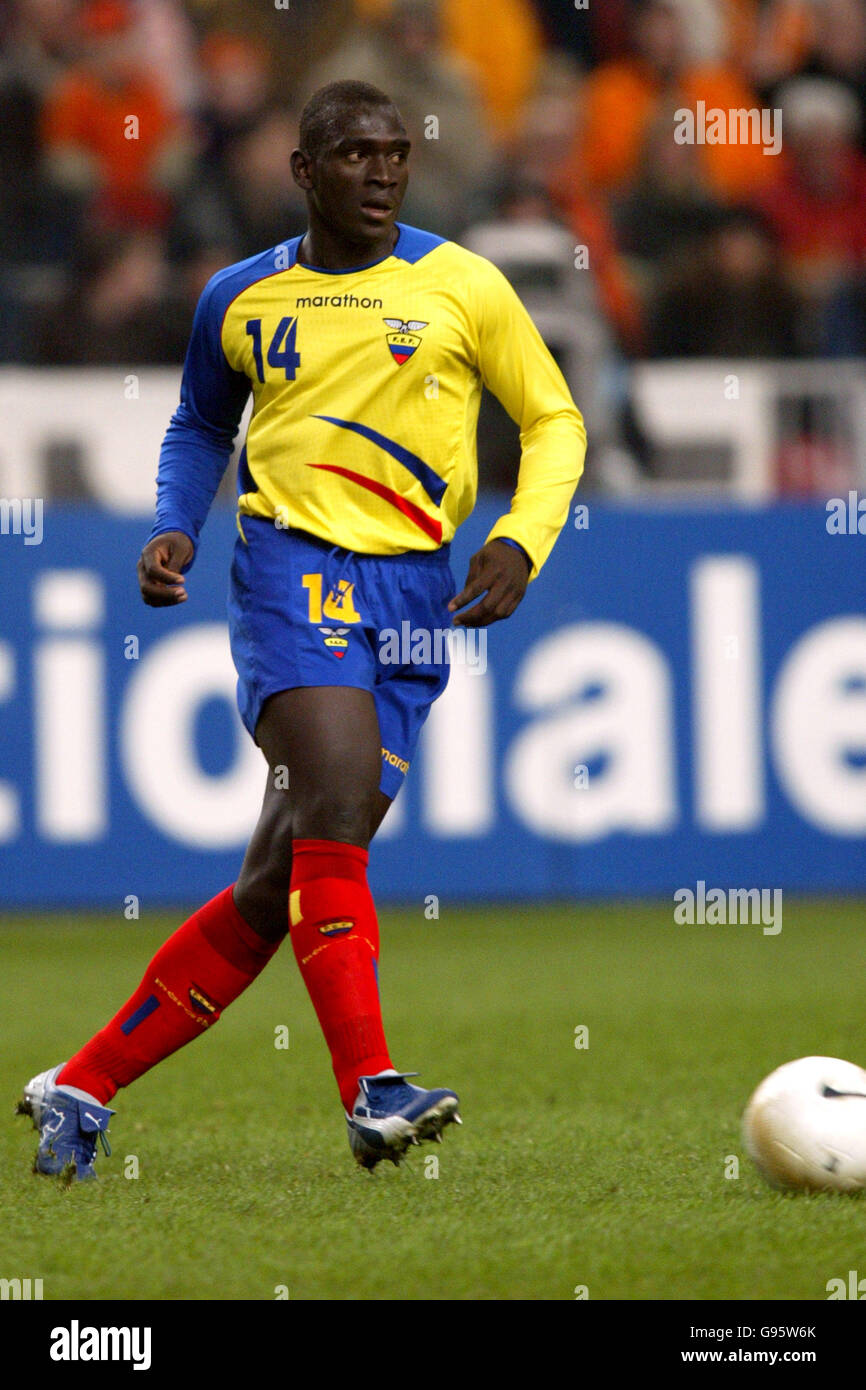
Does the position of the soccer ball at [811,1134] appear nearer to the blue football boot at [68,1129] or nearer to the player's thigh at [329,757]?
the player's thigh at [329,757]

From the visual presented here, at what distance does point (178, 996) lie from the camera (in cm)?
409

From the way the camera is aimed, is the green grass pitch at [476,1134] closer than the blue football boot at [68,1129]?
Yes

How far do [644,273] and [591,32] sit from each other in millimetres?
2019

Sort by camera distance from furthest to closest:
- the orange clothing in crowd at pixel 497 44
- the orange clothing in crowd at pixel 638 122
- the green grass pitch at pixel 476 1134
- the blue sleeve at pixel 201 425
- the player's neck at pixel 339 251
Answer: the orange clothing in crowd at pixel 497 44
the orange clothing in crowd at pixel 638 122
the blue sleeve at pixel 201 425
the player's neck at pixel 339 251
the green grass pitch at pixel 476 1134

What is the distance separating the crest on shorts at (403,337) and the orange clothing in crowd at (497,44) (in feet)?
25.4

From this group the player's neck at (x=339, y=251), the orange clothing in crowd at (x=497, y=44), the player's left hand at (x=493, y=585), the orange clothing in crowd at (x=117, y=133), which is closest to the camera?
the player's left hand at (x=493, y=585)

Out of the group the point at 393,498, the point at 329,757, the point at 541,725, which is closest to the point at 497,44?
the point at 541,725

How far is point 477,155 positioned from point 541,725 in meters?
3.49

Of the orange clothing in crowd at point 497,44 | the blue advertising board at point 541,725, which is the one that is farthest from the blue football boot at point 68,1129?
the orange clothing in crowd at point 497,44

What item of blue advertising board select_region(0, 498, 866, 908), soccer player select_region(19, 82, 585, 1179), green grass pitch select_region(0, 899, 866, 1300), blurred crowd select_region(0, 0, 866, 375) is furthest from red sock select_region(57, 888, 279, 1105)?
blurred crowd select_region(0, 0, 866, 375)

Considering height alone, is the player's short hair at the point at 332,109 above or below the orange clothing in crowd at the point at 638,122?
below

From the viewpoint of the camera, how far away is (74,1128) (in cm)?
403

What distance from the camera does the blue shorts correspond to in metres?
3.88

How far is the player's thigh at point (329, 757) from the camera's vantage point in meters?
3.79
